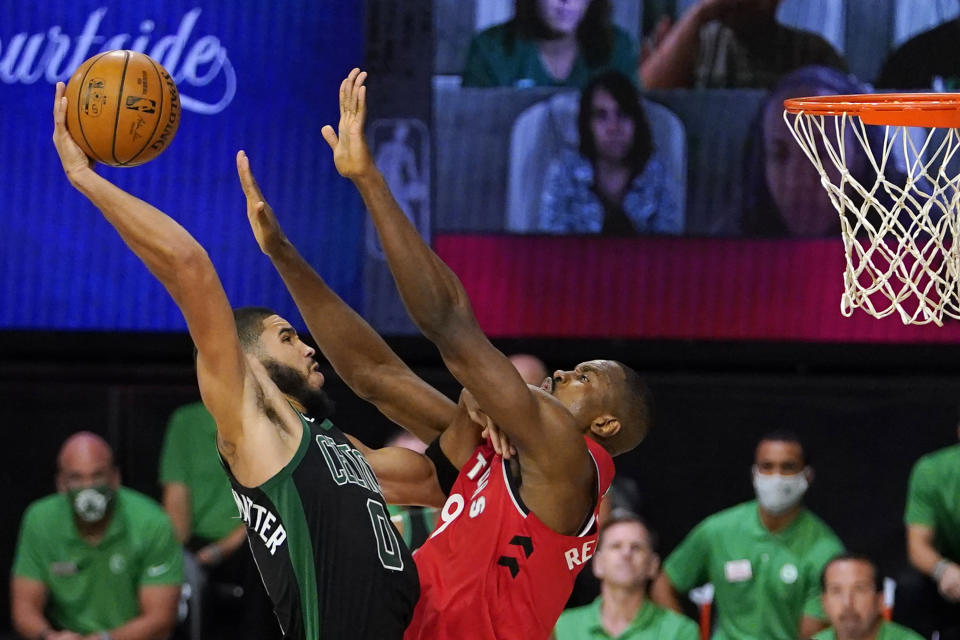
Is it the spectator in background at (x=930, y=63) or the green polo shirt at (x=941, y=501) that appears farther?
the spectator in background at (x=930, y=63)

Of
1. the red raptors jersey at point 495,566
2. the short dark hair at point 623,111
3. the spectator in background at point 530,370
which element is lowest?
the red raptors jersey at point 495,566

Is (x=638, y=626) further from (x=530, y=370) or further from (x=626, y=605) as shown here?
(x=530, y=370)

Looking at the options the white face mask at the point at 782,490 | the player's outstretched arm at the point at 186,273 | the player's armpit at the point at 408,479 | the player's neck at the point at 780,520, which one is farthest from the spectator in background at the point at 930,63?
the player's outstretched arm at the point at 186,273

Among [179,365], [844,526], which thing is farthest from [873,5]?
[179,365]

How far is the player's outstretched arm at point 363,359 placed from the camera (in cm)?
430

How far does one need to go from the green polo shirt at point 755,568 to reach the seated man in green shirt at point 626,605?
46 cm

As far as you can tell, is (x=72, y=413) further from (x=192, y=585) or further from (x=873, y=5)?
(x=873, y=5)

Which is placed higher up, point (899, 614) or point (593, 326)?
point (593, 326)

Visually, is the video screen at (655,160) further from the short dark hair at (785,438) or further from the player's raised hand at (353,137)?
the player's raised hand at (353,137)

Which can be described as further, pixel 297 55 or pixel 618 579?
pixel 297 55

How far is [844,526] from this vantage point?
23.0 ft

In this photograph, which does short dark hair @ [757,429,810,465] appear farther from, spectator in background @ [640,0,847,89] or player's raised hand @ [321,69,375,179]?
player's raised hand @ [321,69,375,179]

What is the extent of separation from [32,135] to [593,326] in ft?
8.64

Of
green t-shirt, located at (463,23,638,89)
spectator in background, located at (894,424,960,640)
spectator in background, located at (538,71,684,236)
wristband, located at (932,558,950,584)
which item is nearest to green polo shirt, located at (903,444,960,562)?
spectator in background, located at (894,424,960,640)
